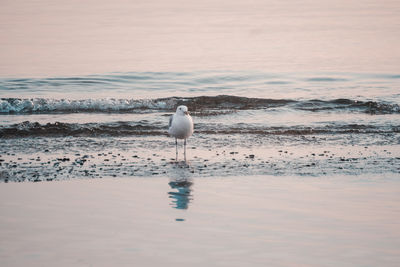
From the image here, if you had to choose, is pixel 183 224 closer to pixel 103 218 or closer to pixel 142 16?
pixel 103 218

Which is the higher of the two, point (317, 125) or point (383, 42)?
point (383, 42)

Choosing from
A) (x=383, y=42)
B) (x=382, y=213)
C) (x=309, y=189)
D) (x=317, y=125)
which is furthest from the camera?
(x=383, y=42)

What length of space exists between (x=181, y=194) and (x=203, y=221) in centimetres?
136

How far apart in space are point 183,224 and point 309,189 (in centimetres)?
234

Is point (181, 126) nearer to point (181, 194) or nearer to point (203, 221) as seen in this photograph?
point (181, 194)

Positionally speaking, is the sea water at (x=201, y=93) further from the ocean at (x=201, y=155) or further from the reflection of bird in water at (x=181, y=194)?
the reflection of bird in water at (x=181, y=194)

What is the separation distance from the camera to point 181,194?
873 cm

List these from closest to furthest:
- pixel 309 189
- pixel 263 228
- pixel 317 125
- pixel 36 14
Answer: pixel 263 228, pixel 309 189, pixel 317 125, pixel 36 14

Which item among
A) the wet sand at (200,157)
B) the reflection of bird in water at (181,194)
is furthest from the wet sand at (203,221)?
the wet sand at (200,157)

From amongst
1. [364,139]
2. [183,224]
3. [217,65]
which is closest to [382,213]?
[183,224]

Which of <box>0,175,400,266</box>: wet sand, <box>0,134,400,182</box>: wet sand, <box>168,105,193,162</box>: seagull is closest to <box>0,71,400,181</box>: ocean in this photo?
<box>0,134,400,182</box>: wet sand

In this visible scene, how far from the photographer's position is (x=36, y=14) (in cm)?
5047

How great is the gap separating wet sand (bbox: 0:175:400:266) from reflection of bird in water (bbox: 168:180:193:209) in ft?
0.04

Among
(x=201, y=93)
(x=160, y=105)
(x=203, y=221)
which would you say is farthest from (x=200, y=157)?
(x=201, y=93)
